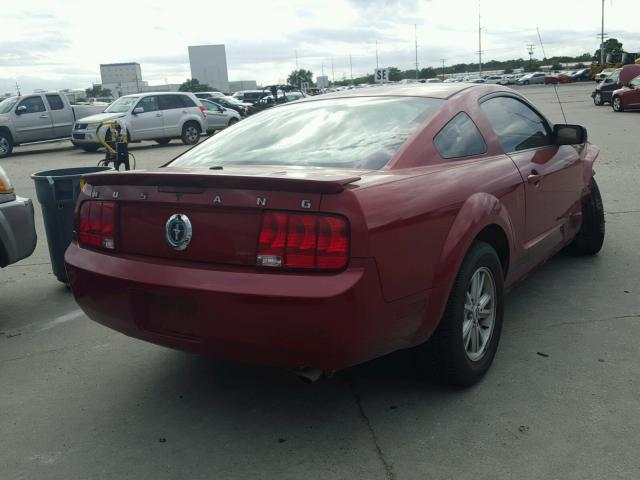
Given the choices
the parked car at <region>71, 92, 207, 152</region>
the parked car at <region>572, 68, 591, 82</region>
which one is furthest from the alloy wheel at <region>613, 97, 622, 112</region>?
the parked car at <region>572, 68, 591, 82</region>

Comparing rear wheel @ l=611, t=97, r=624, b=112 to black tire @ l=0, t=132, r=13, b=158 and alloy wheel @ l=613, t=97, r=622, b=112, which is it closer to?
alloy wheel @ l=613, t=97, r=622, b=112

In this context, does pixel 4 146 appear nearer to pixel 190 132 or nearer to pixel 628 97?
pixel 190 132

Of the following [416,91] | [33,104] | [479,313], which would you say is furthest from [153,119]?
[479,313]

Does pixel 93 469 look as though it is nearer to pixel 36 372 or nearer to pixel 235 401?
pixel 235 401

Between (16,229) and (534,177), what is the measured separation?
3.64 meters

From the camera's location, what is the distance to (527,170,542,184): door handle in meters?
4.21

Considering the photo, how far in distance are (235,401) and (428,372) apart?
3.25 ft

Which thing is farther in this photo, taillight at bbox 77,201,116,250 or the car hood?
the car hood

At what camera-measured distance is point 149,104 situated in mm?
20844

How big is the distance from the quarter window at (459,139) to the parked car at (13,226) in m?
3.16

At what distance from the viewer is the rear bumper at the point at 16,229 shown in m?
4.88

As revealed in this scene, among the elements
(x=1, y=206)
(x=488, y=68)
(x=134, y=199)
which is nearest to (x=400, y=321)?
(x=134, y=199)

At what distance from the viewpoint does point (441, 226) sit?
3193 mm

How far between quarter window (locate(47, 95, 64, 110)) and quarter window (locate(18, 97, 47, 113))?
28cm
